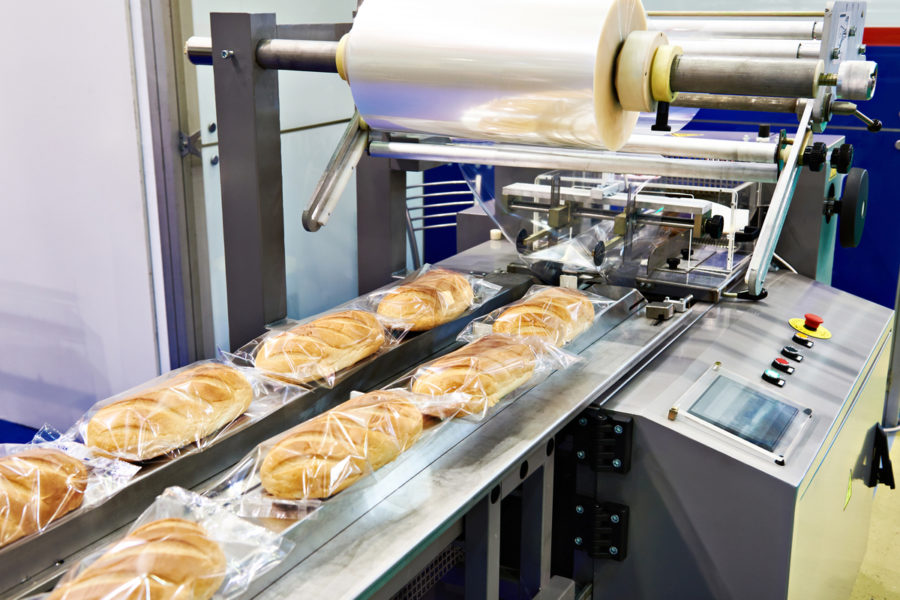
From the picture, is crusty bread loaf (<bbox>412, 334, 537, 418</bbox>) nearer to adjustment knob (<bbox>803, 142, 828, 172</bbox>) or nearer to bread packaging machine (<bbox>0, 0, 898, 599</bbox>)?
bread packaging machine (<bbox>0, 0, 898, 599</bbox>)

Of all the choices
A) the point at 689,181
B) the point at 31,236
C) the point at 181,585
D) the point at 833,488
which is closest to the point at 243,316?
the point at 181,585

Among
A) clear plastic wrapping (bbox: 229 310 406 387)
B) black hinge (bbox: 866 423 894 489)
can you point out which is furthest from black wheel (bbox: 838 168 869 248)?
clear plastic wrapping (bbox: 229 310 406 387)

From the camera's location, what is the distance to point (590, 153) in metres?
1.77

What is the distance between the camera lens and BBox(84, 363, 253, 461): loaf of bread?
1.26 meters

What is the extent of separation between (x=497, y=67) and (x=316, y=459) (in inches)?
22.3

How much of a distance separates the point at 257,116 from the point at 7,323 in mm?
2406

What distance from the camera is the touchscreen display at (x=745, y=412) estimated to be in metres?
1.72

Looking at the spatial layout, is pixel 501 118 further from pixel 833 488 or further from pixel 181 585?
pixel 833 488

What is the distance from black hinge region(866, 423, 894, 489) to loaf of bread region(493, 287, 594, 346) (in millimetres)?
1137

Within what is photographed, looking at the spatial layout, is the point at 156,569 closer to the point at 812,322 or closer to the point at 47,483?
the point at 47,483

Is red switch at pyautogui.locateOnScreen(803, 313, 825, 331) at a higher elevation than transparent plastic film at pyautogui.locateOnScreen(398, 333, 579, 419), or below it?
below

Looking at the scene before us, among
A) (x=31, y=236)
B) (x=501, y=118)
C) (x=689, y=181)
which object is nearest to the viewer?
(x=501, y=118)

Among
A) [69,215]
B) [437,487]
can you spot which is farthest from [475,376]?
[69,215]

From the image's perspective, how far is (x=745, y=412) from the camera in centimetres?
178
